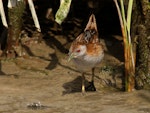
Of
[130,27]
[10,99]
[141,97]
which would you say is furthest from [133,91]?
[10,99]

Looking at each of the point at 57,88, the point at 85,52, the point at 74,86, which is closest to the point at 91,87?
the point at 74,86

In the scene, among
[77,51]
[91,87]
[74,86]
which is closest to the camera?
[77,51]

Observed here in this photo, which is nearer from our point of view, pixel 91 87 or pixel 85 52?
pixel 85 52

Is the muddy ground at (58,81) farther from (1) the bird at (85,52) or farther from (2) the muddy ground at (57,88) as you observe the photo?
(1) the bird at (85,52)

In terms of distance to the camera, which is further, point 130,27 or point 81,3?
point 81,3

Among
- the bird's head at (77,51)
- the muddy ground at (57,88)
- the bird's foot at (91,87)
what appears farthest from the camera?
the bird's foot at (91,87)

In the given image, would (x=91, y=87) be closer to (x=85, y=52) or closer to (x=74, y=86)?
(x=74, y=86)

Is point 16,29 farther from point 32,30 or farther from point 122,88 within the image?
point 122,88

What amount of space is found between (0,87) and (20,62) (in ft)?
4.31

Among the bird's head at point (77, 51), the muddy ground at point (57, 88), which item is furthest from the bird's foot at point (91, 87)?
the bird's head at point (77, 51)

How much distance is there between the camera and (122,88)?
680 centimetres

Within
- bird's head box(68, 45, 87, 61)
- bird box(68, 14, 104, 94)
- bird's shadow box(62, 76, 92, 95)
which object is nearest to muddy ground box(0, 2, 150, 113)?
bird's shadow box(62, 76, 92, 95)

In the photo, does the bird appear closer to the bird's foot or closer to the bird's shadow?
the bird's foot

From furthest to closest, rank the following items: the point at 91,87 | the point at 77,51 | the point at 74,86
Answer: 1. the point at 74,86
2. the point at 91,87
3. the point at 77,51
